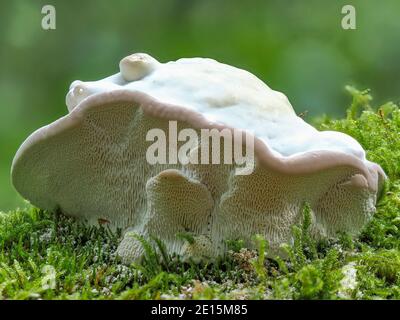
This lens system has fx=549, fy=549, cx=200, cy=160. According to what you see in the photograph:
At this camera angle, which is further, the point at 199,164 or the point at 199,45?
the point at 199,45

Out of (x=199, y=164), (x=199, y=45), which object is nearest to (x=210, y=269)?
(x=199, y=164)

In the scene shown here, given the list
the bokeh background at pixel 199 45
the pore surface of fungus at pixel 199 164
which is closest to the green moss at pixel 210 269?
the pore surface of fungus at pixel 199 164

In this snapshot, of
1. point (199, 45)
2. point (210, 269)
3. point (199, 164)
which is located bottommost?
point (210, 269)

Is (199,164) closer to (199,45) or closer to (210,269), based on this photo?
(210,269)

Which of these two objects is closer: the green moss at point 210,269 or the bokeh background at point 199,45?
the green moss at point 210,269

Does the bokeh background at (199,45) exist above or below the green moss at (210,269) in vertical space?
above

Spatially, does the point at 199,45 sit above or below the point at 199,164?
above

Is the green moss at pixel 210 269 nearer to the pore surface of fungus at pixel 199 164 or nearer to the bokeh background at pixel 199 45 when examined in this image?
the pore surface of fungus at pixel 199 164
